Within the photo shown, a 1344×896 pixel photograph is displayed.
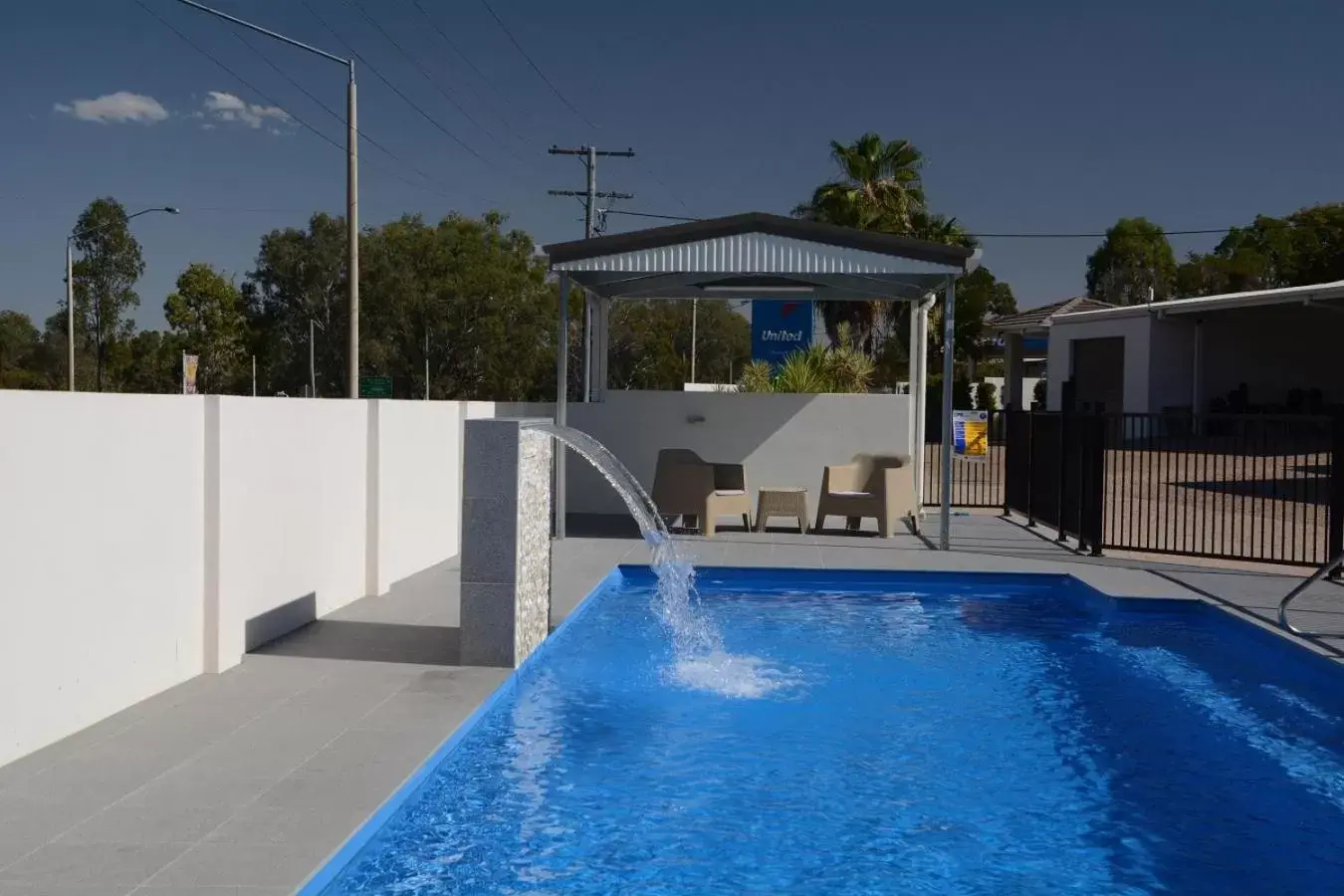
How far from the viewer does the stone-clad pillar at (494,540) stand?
22.5ft

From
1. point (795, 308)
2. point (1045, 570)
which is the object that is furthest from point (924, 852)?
point (795, 308)

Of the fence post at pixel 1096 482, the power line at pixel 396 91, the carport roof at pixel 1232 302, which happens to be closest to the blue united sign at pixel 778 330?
the carport roof at pixel 1232 302

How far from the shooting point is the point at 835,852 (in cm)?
484

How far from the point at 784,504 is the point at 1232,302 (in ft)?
60.0

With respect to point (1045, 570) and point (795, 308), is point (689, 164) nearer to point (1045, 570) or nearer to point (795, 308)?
point (795, 308)

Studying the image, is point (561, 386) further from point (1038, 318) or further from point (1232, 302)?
point (1038, 318)

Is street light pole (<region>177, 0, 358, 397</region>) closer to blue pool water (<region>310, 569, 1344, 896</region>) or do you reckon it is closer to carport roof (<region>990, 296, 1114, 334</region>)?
blue pool water (<region>310, 569, 1344, 896</region>)

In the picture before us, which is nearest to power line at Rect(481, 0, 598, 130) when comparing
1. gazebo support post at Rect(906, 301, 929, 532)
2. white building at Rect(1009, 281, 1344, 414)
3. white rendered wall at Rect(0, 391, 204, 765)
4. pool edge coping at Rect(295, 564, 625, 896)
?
gazebo support post at Rect(906, 301, 929, 532)

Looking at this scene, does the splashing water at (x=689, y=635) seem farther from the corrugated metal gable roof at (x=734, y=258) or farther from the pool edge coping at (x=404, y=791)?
the corrugated metal gable roof at (x=734, y=258)

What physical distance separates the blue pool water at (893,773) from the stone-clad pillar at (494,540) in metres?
0.33

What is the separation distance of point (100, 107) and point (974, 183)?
52031 millimetres

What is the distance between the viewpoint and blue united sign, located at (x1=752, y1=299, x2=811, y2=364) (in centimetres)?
2759

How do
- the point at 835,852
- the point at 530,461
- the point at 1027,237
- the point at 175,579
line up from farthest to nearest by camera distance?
the point at 1027,237, the point at 530,461, the point at 175,579, the point at 835,852

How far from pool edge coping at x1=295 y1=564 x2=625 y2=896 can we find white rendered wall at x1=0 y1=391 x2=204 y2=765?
5.16 feet
